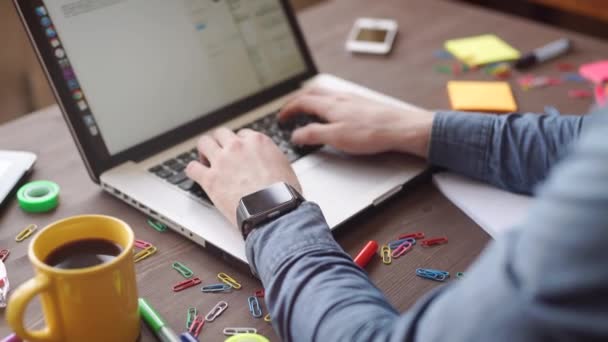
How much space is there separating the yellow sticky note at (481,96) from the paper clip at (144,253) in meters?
0.59

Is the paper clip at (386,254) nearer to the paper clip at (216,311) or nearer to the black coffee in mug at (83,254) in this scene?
the paper clip at (216,311)

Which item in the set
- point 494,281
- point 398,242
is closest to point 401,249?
point 398,242

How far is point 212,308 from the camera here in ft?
2.32

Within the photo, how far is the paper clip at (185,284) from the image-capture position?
0.73m

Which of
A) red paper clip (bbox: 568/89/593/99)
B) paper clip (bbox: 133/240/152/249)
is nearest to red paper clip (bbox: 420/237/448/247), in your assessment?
paper clip (bbox: 133/240/152/249)

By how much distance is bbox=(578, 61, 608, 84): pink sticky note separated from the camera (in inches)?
46.2

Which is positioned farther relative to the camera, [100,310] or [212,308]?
[212,308]

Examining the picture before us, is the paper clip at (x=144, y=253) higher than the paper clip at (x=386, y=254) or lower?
higher

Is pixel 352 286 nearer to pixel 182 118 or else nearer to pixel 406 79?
pixel 182 118

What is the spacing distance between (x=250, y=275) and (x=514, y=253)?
401 mm

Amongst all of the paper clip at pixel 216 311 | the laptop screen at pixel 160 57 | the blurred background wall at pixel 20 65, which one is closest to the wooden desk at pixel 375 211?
the paper clip at pixel 216 311

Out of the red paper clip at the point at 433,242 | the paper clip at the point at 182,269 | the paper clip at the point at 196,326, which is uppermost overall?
the paper clip at the point at 182,269

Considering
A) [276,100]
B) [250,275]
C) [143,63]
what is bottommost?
[250,275]

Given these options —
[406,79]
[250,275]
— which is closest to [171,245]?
[250,275]
